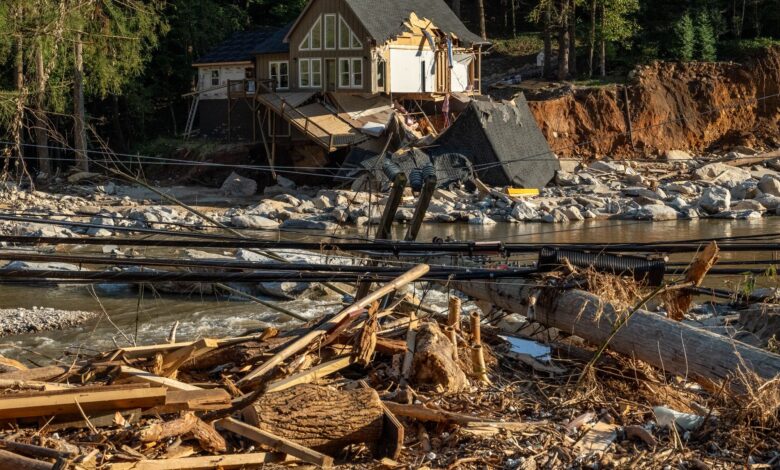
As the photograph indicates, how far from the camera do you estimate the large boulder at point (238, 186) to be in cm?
3888

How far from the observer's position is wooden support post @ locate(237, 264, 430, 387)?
24.0ft

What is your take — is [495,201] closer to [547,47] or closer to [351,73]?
[351,73]

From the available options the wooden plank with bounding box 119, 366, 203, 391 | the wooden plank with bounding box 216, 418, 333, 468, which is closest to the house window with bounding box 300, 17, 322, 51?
the wooden plank with bounding box 119, 366, 203, 391

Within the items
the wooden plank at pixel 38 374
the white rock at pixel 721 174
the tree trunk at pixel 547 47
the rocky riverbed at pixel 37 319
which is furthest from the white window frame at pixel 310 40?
the wooden plank at pixel 38 374

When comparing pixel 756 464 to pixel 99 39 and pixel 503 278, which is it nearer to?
pixel 503 278

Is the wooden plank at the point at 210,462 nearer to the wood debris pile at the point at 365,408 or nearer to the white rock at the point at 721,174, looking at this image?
the wood debris pile at the point at 365,408

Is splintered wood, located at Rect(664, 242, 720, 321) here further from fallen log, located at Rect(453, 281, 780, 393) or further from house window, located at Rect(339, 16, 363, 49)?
house window, located at Rect(339, 16, 363, 49)

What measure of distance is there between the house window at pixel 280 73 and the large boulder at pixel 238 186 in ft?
20.0

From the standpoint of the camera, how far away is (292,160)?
1639 inches

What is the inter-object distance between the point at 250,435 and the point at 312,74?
1461 inches

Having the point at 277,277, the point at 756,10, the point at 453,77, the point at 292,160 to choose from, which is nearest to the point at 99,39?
the point at 292,160

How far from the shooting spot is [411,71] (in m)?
42.4

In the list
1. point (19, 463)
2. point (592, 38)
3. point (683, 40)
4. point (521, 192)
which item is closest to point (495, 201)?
point (521, 192)

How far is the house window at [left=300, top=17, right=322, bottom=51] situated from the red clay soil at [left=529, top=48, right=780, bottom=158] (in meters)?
9.28
